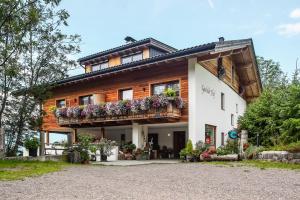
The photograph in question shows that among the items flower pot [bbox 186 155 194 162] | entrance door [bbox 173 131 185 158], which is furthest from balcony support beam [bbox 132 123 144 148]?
flower pot [bbox 186 155 194 162]

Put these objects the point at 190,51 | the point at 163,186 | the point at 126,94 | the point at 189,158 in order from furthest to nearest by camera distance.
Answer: the point at 126,94 < the point at 190,51 < the point at 189,158 < the point at 163,186

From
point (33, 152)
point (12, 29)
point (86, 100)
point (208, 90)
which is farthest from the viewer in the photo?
point (86, 100)

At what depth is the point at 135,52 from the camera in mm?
28062

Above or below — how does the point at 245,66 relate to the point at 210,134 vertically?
above

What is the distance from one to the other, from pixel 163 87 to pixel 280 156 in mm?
8178

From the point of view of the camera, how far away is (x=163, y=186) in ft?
31.3

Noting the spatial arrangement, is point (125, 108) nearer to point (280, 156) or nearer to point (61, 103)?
point (61, 103)

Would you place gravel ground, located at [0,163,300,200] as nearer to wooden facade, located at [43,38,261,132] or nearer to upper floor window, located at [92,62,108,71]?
wooden facade, located at [43,38,261,132]

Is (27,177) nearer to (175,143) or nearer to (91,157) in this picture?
(91,157)

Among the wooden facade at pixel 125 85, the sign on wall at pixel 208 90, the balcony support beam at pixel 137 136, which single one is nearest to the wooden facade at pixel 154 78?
the wooden facade at pixel 125 85

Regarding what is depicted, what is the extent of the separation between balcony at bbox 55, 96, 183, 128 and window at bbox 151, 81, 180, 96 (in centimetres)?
116

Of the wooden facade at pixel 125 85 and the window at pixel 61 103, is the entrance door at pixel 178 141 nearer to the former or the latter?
the wooden facade at pixel 125 85

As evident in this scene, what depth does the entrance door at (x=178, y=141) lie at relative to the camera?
25422 millimetres

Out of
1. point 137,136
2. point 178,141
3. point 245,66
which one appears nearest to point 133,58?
point 178,141
